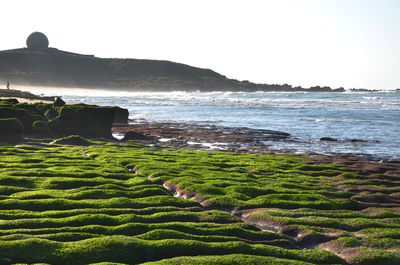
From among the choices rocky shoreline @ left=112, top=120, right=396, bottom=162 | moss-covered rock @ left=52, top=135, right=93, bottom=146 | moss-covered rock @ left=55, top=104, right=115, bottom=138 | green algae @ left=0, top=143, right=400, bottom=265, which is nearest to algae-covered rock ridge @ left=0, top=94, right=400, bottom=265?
green algae @ left=0, top=143, right=400, bottom=265

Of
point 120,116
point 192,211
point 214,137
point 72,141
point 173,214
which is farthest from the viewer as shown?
point 120,116

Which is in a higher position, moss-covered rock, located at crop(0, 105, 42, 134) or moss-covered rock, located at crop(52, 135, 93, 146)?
moss-covered rock, located at crop(0, 105, 42, 134)

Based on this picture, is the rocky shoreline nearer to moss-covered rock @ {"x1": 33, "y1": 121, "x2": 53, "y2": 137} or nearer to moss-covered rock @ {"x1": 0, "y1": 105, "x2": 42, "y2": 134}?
moss-covered rock @ {"x1": 33, "y1": 121, "x2": 53, "y2": 137}

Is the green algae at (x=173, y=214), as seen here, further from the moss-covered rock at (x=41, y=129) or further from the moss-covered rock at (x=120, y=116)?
the moss-covered rock at (x=120, y=116)

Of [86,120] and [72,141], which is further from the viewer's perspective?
[86,120]

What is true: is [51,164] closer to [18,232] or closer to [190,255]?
[18,232]

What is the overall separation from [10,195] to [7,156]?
7382mm

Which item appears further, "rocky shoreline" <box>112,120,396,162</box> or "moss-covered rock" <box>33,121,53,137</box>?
"moss-covered rock" <box>33,121,53,137</box>

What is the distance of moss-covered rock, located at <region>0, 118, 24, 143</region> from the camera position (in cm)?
2606

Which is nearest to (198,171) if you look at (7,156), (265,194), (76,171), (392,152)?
(265,194)

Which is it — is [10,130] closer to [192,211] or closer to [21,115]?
[21,115]

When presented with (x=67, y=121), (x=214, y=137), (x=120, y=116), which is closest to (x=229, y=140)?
(x=214, y=137)

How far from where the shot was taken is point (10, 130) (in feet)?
86.6

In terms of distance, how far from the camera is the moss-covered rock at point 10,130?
26.1m
